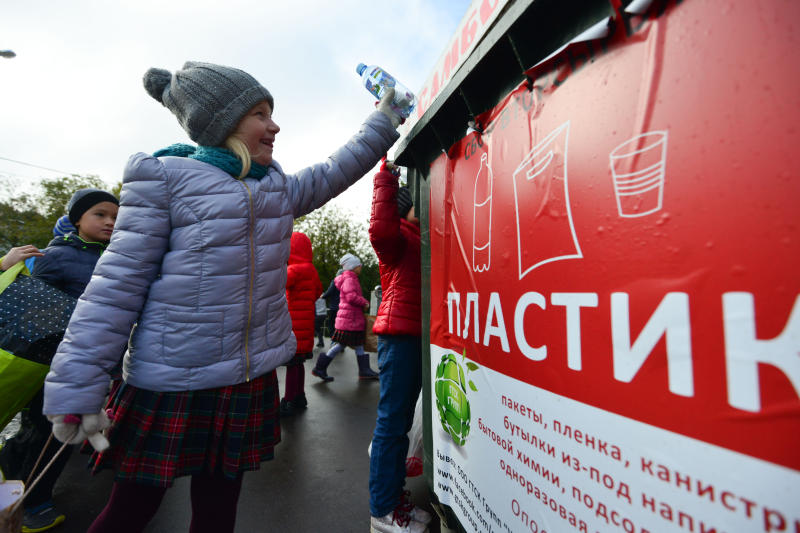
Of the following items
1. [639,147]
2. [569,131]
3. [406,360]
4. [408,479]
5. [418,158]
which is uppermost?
[418,158]

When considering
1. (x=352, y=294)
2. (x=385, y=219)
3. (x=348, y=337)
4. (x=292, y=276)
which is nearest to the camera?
(x=385, y=219)

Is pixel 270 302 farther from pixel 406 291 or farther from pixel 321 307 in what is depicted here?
pixel 321 307

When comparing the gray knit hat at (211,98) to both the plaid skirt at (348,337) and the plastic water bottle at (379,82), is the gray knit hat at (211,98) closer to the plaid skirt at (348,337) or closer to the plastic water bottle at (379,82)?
the plastic water bottle at (379,82)

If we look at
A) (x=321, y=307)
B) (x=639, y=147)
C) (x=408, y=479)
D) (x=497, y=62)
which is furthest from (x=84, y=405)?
(x=321, y=307)

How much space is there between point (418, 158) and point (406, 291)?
0.78 meters

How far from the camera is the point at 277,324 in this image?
1.55 meters

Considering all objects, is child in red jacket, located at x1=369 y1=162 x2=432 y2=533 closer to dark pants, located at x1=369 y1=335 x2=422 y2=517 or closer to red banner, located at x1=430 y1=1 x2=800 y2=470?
dark pants, located at x1=369 y1=335 x2=422 y2=517

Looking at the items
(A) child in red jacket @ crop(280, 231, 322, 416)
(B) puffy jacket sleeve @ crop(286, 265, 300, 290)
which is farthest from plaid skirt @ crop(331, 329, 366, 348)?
(B) puffy jacket sleeve @ crop(286, 265, 300, 290)

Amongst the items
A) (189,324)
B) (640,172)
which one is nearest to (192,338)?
(189,324)

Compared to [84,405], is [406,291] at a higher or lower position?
higher

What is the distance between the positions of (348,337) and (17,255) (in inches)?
141

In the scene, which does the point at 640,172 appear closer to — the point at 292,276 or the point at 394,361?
the point at 394,361

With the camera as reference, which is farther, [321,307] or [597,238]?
[321,307]

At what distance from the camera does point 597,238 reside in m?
0.98
